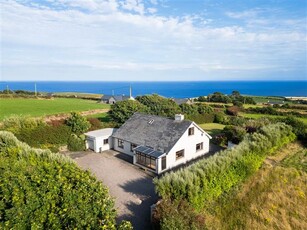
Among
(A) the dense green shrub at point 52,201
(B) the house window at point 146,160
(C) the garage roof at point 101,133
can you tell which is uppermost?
(A) the dense green shrub at point 52,201

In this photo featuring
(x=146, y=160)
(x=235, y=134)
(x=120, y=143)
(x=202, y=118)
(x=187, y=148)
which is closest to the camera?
(x=146, y=160)

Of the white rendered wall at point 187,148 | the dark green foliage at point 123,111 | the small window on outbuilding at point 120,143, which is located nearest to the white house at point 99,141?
the small window on outbuilding at point 120,143

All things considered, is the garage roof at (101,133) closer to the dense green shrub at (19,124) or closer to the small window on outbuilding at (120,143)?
the small window on outbuilding at (120,143)

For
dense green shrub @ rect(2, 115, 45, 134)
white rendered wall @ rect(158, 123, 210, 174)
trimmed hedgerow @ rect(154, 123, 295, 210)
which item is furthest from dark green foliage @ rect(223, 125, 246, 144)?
dense green shrub @ rect(2, 115, 45, 134)

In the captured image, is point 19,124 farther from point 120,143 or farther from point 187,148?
point 187,148

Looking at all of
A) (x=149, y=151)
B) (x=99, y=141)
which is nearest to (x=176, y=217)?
(x=149, y=151)

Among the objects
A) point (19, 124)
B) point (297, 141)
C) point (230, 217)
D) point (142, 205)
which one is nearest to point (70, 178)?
point (142, 205)
